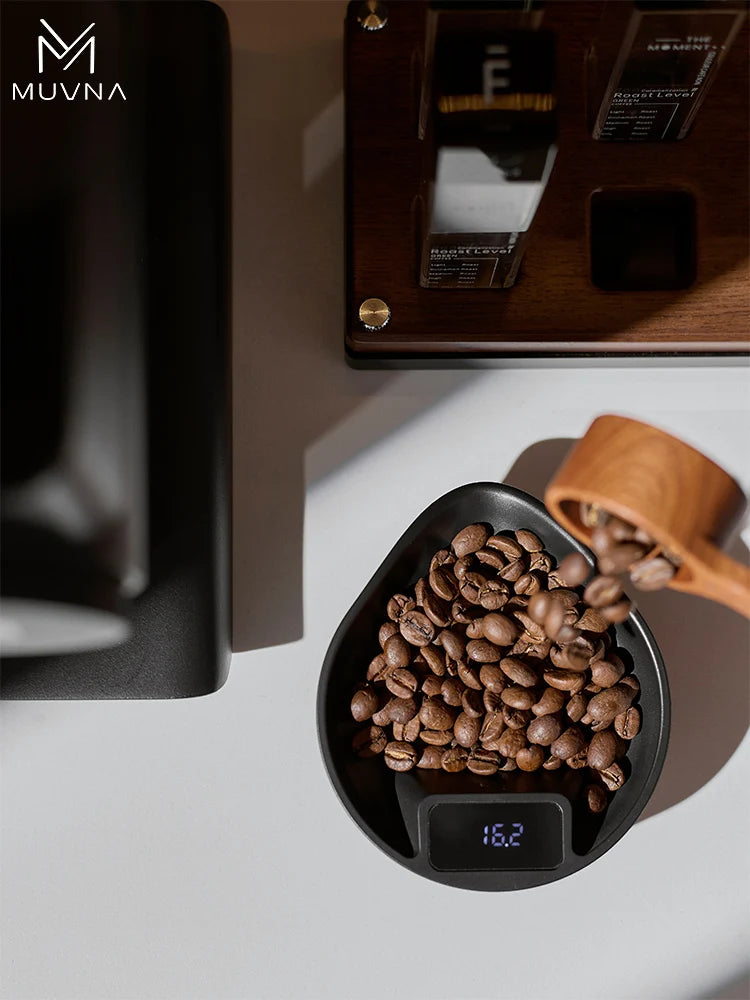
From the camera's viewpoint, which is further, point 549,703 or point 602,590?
point 549,703

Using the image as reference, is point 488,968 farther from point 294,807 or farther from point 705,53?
point 705,53

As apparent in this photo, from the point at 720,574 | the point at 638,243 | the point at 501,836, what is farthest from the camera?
the point at 638,243

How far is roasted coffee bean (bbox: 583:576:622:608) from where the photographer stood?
0.51m

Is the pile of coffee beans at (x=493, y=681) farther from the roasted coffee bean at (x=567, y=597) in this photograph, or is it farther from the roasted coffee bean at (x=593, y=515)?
the roasted coffee bean at (x=593, y=515)

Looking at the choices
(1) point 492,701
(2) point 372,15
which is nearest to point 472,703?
(1) point 492,701

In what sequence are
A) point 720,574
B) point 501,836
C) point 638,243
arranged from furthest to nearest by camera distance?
point 638,243 → point 501,836 → point 720,574

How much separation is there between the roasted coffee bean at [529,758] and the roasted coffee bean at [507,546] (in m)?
0.14

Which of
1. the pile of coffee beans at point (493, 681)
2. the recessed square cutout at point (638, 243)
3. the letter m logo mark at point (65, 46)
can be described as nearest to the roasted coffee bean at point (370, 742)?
the pile of coffee beans at point (493, 681)

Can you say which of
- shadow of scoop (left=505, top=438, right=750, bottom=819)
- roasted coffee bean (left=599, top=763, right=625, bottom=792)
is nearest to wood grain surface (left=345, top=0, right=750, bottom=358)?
shadow of scoop (left=505, top=438, right=750, bottom=819)

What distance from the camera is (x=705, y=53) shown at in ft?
2.10

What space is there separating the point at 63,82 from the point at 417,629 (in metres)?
0.47

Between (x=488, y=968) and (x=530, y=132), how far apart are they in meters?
0.59

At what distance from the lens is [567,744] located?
70cm

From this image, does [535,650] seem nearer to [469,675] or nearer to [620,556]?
[469,675]
